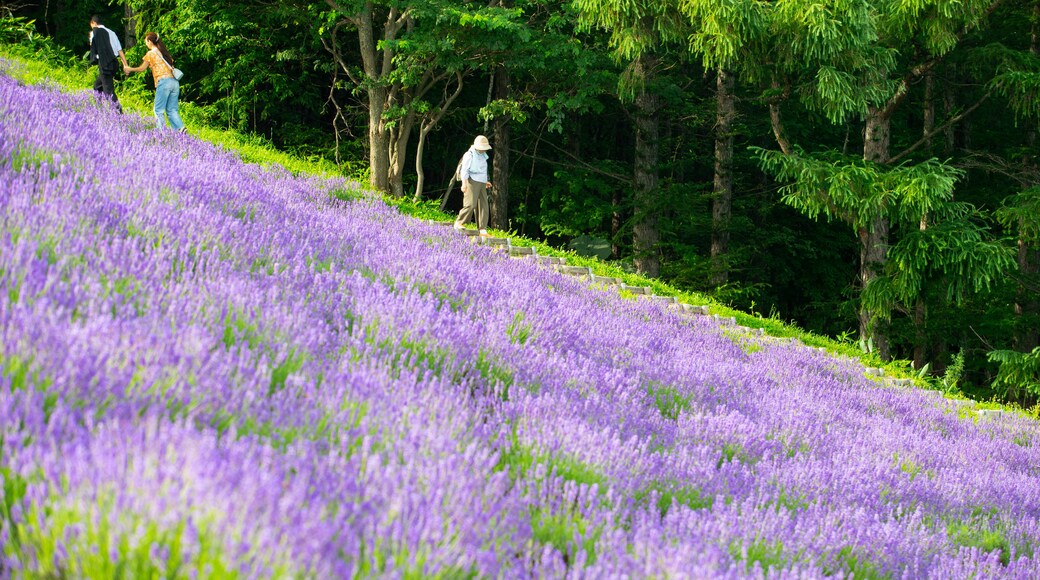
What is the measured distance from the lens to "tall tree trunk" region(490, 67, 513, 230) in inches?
799

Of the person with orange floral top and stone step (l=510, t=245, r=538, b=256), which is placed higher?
the person with orange floral top

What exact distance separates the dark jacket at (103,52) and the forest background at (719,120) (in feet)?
18.2

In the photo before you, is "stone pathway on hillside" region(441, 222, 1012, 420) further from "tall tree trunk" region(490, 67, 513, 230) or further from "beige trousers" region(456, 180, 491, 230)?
"tall tree trunk" region(490, 67, 513, 230)

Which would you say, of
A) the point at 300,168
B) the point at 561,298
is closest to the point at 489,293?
the point at 561,298

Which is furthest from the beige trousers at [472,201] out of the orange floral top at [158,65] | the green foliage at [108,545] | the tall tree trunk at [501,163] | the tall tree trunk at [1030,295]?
the tall tree trunk at [1030,295]

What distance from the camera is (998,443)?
279 inches

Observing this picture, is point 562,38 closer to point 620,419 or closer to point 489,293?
point 489,293

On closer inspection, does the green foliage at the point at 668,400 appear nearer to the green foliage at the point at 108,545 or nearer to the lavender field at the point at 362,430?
the lavender field at the point at 362,430

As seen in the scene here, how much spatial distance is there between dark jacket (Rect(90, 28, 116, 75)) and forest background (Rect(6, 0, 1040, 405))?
5557mm

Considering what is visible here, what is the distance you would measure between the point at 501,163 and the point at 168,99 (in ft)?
32.4

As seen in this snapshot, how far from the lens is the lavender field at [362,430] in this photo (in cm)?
168

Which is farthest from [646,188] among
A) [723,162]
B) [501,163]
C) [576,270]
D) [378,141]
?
[576,270]

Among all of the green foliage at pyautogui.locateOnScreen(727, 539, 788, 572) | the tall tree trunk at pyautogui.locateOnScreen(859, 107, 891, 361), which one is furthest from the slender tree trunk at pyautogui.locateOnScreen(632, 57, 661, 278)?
the green foliage at pyautogui.locateOnScreen(727, 539, 788, 572)

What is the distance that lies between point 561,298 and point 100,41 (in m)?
9.09
